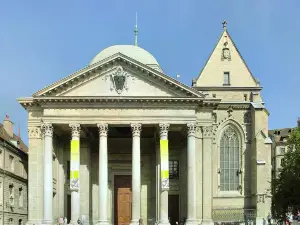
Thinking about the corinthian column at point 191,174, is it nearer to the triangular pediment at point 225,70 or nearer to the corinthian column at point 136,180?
the corinthian column at point 136,180

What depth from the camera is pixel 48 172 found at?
51750 mm

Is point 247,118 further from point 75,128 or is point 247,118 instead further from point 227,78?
point 75,128

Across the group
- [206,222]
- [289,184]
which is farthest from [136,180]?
[289,184]

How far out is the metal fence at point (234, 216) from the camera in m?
59.3

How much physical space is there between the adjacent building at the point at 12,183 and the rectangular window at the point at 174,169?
1491cm

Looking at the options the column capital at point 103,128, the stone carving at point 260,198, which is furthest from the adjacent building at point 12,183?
the stone carving at point 260,198

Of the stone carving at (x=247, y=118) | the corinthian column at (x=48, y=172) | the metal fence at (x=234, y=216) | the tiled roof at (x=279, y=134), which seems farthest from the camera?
the tiled roof at (x=279, y=134)

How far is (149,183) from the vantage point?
6053cm

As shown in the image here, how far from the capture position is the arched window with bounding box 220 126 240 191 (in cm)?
6217

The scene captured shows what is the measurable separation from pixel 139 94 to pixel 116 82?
7.48 feet

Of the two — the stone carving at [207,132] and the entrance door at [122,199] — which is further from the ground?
the stone carving at [207,132]

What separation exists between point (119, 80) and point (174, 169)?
12.7 meters

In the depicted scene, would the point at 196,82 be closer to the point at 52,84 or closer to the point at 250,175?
the point at 250,175

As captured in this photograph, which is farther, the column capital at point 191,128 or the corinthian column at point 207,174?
the corinthian column at point 207,174
